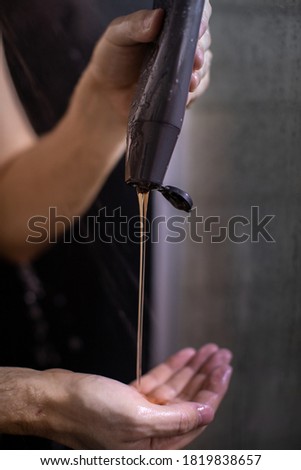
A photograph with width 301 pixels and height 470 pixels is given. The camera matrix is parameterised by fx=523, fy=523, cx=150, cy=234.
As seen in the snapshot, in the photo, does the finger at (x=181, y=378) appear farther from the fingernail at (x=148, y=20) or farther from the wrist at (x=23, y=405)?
the fingernail at (x=148, y=20)

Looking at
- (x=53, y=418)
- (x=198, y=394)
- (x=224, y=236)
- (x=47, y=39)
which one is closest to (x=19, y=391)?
(x=53, y=418)

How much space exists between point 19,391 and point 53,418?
0.05 meters

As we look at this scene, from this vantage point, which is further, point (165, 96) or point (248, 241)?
point (248, 241)

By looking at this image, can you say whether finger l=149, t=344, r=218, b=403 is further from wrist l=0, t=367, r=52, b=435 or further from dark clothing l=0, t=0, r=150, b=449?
wrist l=0, t=367, r=52, b=435

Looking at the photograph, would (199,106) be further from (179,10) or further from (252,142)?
(179,10)

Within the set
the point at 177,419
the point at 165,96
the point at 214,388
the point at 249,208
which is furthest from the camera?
the point at 249,208

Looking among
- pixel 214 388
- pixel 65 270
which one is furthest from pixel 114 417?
pixel 65 270

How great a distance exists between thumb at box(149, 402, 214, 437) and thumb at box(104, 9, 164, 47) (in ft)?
1.30

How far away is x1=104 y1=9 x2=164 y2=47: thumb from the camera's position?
0.51 metres

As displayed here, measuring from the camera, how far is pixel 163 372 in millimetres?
773

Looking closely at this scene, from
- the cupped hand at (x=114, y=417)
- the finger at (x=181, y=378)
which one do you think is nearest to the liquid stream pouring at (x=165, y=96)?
the cupped hand at (x=114, y=417)

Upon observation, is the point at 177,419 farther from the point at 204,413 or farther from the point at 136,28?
the point at 136,28

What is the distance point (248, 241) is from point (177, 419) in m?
0.32

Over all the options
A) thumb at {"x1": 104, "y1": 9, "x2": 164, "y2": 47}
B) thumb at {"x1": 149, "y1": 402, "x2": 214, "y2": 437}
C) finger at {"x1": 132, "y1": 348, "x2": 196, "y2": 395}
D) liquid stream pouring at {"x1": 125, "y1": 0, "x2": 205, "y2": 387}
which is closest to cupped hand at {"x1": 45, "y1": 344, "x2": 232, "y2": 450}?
thumb at {"x1": 149, "y1": 402, "x2": 214, "y2": 437}
